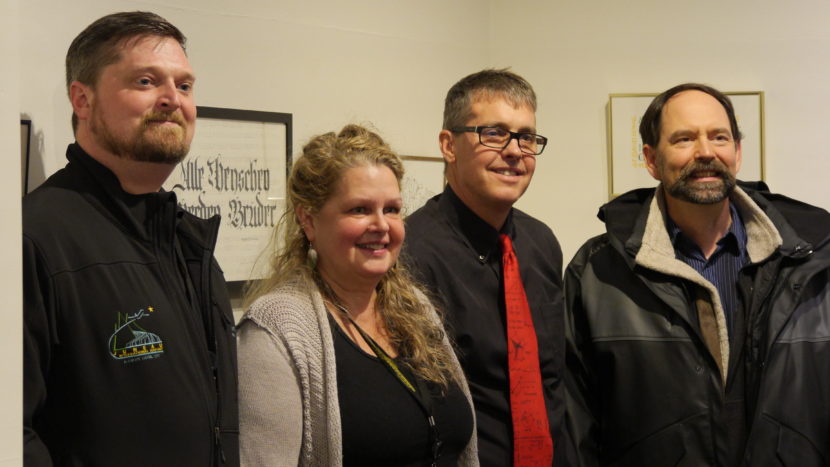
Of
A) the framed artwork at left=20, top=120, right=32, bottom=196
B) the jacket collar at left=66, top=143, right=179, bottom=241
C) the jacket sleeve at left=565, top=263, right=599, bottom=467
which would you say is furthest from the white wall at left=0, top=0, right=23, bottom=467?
the jacket sleeve at left=565, top=263, right=599, bottom=467

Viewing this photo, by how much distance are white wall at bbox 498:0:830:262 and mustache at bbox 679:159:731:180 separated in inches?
48.2

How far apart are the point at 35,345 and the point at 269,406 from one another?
17.8 inches

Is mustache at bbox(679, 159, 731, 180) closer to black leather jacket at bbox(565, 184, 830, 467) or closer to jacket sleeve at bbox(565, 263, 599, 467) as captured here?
black leather jacket at bbox(565, 184, 830, 467)

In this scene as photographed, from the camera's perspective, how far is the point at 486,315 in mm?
2170

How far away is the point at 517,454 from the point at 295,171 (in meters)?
0.90

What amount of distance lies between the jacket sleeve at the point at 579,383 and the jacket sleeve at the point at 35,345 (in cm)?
140

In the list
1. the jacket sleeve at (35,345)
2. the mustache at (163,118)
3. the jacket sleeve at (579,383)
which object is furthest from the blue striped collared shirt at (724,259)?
the jacket sleeve at (35,345)

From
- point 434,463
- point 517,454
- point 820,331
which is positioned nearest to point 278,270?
point 434,463

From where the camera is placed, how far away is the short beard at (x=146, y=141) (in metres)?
1.67

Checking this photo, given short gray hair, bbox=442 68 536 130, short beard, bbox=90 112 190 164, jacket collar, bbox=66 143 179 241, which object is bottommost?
jacket collar, bbox=66 143 179 241

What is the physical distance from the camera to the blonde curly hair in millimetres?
1851

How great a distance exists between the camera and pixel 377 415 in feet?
5.65

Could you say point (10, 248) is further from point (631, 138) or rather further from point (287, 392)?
point (631, 138)

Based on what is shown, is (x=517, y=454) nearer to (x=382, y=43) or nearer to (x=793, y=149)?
(x=382, y=43)
